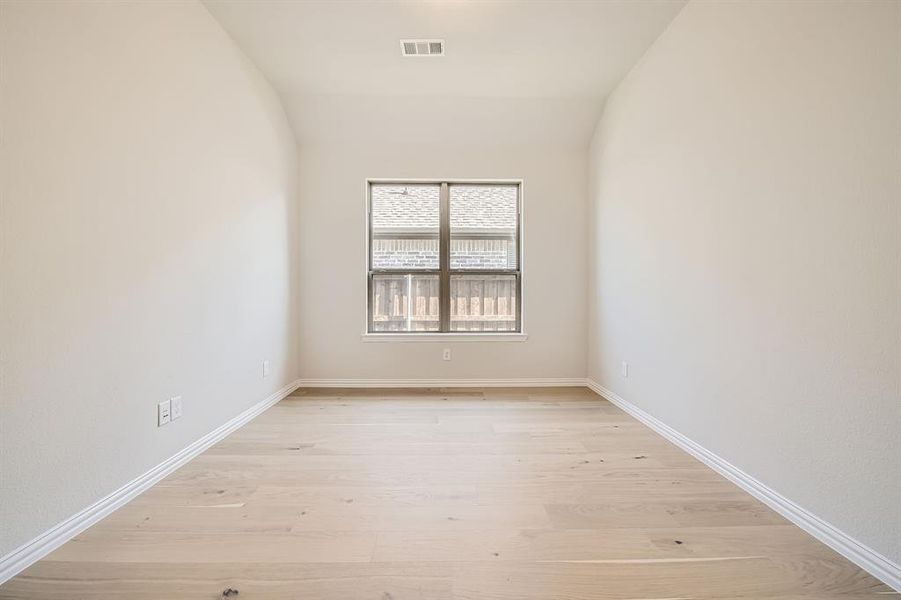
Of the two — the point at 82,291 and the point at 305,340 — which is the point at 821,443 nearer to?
the point at 82,291

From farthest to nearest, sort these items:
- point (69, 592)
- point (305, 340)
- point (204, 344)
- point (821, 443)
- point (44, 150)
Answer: point (305, 340) → point (204, 344) → point (821, 443) → point (44, 150) → point (69, 592)

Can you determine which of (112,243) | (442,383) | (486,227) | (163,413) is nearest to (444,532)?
(163,413)

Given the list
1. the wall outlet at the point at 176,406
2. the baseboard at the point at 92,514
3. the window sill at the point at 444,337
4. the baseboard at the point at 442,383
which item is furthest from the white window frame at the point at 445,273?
the wall outlet at the point at 176,406

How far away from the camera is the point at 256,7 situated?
2.22 metres

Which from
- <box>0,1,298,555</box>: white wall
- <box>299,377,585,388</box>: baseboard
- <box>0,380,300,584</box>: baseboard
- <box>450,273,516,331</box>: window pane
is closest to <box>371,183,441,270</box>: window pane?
<box>450,273,516,331</box>: window pane

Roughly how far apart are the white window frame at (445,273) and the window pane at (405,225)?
0.20ft

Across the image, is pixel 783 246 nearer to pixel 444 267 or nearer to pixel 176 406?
pixel 444 267

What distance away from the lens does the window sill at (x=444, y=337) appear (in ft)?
12.0

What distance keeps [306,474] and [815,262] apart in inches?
97.5

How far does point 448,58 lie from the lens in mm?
2711

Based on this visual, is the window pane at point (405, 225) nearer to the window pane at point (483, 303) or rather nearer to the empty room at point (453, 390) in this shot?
the window pane at point (483, 303)

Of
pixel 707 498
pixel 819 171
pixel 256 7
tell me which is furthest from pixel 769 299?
pixel 256 7

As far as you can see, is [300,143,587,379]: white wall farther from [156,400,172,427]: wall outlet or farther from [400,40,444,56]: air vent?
[156,400,172,427]: wall outlet

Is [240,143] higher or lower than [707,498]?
higher
